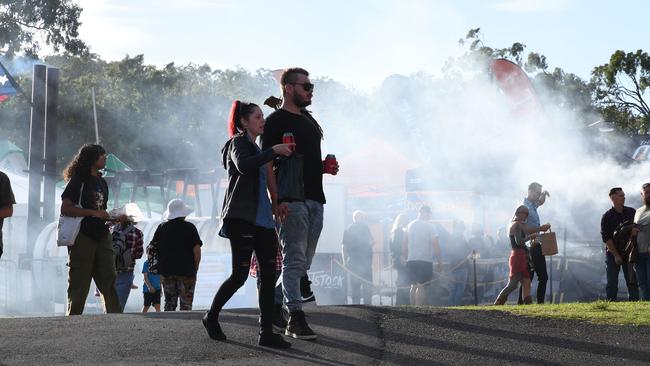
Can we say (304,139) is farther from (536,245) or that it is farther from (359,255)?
(359,255)

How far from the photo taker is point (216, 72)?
78.3 meters

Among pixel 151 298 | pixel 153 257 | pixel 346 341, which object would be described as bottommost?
pixel 151 298

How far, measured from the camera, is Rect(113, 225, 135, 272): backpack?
10953mm

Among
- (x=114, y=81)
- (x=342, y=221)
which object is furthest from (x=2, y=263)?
(x=114, y=81)

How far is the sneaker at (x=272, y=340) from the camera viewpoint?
20.8 ft

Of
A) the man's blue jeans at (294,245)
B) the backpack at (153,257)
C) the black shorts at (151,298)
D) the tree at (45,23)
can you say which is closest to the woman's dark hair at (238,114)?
the man's blue jeans at (294,245)

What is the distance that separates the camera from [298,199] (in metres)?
6.60

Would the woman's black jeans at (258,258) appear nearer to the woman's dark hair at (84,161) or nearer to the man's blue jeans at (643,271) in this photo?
the woman's dark hair at (84,161)

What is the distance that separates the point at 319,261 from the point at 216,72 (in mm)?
60752

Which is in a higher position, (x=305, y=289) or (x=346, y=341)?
(x=305, y=289)

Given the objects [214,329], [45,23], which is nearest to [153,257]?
[214,329]

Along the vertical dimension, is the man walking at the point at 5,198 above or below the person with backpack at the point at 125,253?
above

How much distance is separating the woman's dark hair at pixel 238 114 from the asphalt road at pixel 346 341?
133 cm

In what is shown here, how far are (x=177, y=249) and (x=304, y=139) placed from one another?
14.1 ft
